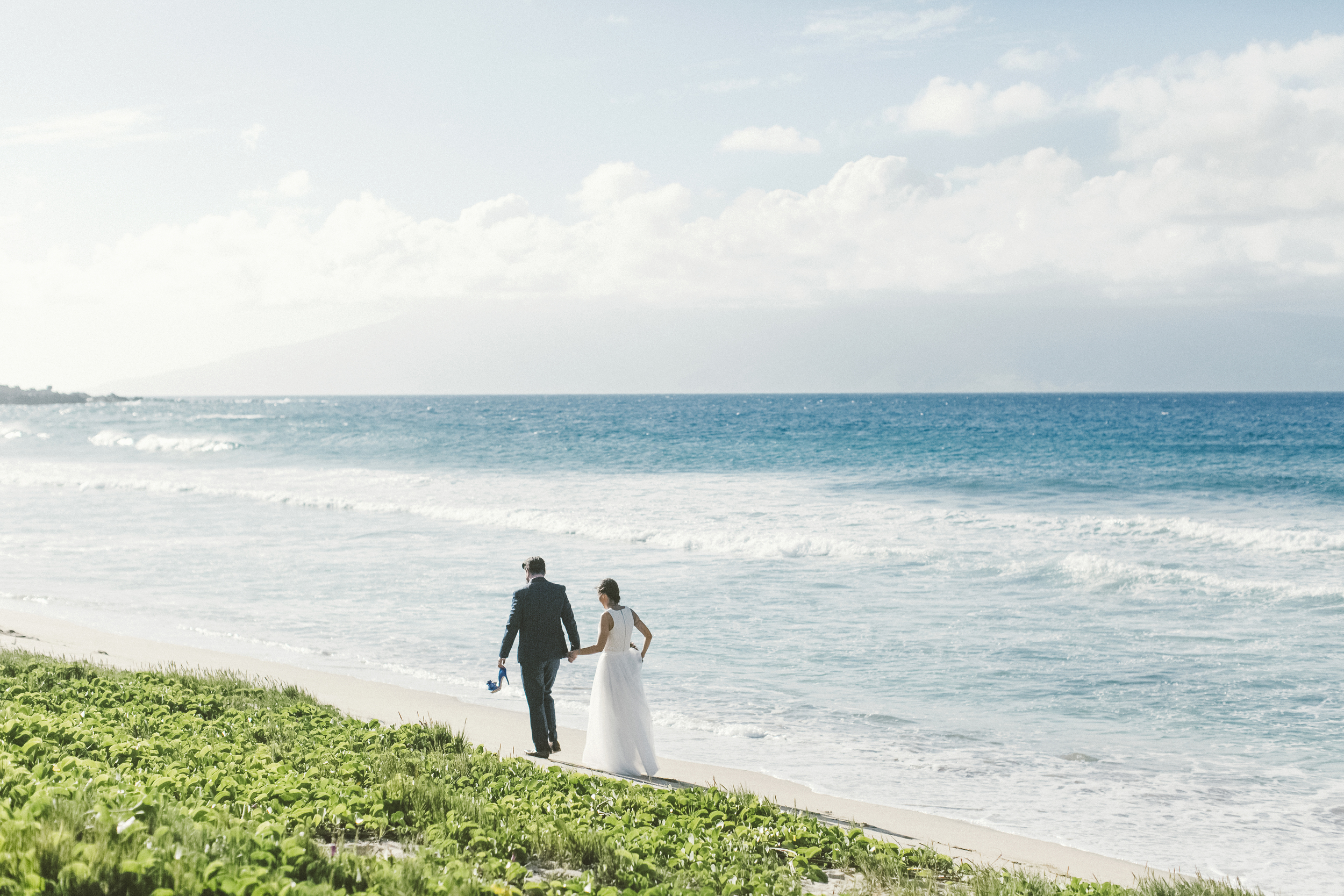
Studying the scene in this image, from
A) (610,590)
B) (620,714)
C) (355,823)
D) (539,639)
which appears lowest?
(620,714)

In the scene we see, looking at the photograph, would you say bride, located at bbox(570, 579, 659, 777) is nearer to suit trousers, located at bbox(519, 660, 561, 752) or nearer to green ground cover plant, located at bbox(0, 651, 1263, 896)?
suit trousers, located at bbox(519, 660, 561, 752)

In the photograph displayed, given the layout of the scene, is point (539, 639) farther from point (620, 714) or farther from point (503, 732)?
point (503, 732)

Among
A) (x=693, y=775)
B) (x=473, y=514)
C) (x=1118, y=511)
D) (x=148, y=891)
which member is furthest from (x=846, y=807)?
(x=1118, y=511)

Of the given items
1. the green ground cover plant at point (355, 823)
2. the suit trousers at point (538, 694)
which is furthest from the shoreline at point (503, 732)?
the green ground cover plant at point (355, 823)

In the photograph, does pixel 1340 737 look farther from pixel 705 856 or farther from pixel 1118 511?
pixel 1118 511

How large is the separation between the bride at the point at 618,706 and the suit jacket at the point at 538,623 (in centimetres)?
36

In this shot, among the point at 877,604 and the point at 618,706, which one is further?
the point at 877,604

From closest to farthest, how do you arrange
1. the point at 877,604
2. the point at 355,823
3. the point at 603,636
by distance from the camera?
the point at 355,823, the point at 603,636, the point at 877,604

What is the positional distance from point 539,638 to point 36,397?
205684 mm

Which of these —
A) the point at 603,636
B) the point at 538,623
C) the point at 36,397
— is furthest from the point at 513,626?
the point at 36,397

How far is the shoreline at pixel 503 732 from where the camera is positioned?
24.6 ft

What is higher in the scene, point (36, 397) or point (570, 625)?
point (36, 397)

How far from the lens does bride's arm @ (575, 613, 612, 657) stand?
940 centimetres

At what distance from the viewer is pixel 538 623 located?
31.7 ft
